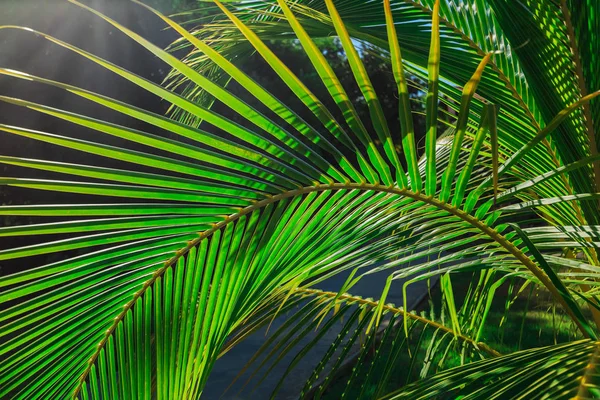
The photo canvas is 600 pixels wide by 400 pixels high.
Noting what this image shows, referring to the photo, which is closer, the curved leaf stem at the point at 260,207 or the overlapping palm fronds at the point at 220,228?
the overlapping palm fronds at the point at 220,228

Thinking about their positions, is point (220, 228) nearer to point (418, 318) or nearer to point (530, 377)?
point (530, 377)

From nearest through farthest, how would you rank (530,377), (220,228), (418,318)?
(530,377) → (220,228) → (418,318)

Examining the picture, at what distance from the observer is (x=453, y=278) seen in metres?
7.45

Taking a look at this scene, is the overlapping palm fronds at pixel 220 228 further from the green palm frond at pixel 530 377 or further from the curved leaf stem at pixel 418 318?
the curved leaf stem at pixel 418 318

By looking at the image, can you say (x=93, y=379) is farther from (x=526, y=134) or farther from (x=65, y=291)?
(x=526, y=134)

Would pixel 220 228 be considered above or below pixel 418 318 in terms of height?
above

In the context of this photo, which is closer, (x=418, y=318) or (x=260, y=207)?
(x=260, y=207)

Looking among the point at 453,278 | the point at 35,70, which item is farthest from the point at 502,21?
the point at 453,278

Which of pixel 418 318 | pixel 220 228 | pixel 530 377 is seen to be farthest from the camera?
pixel 418 318

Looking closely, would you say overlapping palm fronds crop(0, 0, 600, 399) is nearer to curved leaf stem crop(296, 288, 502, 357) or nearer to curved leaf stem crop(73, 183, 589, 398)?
curved leaf stem crop(73, 183, 589, 398)

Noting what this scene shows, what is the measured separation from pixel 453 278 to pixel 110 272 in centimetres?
691

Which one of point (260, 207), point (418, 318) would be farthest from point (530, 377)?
point (418, 318)

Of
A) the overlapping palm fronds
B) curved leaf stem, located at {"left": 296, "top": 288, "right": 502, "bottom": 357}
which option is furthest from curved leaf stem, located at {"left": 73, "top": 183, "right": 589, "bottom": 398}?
curved leaf stem, located at {"left": 296, "top": 288, "right": 502, "bottom": 357}

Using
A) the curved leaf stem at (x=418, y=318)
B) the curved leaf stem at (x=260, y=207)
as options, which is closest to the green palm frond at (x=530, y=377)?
the curved leaf stem at (x=260, y=207)
